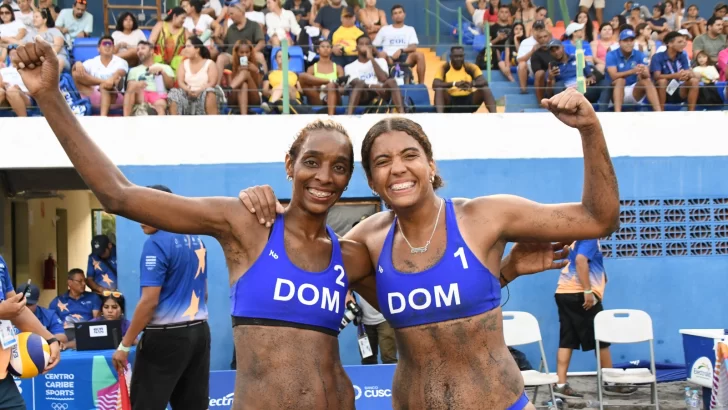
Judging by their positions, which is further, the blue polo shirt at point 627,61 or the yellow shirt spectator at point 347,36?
the yellow shirt spectator at point 347,36

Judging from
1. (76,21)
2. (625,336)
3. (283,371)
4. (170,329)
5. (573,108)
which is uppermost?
(76,21)

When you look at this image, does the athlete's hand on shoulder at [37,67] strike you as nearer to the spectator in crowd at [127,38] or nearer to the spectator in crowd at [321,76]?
the spectator in crowd at [321,76]

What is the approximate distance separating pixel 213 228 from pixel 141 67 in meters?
8.77

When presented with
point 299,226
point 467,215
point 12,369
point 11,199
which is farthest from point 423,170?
point 11,199

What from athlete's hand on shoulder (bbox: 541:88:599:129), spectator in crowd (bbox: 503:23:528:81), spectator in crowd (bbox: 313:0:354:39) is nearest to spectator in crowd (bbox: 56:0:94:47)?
spectator in crowd (bbox: 313:0:354:39)

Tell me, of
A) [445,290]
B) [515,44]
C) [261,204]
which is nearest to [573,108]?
[445,290]

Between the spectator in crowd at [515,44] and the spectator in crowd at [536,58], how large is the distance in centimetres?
21

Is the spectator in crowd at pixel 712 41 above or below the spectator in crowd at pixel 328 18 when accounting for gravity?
below

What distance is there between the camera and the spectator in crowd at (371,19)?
13.7 meters

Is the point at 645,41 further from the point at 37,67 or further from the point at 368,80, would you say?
the point at 37,67

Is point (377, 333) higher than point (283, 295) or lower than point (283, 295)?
lower

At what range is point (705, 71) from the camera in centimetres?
1284

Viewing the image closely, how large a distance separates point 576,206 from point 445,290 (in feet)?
2.12

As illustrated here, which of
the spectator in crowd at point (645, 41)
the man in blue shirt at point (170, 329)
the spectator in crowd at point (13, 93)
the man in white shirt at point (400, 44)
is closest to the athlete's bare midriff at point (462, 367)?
the man in blue shirt at point (170, 329)
